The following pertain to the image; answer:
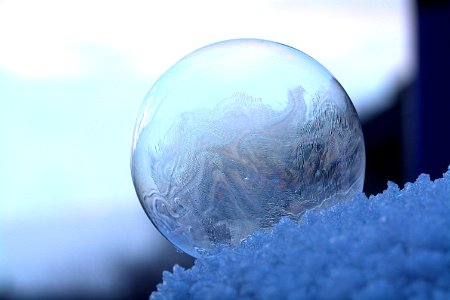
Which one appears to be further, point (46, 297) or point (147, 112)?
point (46, 297)

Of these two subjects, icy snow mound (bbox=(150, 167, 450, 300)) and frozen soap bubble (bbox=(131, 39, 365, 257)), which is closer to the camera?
icy snow mound (bbox=(150, 167, 450, 300))

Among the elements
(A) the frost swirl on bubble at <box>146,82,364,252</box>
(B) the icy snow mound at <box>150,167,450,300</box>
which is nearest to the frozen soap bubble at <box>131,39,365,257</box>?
(A) the frost swirl on bubble at <box>146,82,364,252</box>

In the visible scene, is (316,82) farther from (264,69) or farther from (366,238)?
(366,238)

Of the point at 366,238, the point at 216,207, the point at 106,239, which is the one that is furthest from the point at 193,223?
the point at 106,239

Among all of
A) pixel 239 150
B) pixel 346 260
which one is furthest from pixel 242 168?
pixel 346 260

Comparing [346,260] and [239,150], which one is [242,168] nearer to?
[239,150]

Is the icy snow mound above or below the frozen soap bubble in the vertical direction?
below

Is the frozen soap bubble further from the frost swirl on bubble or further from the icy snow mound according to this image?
the icy snow mound
